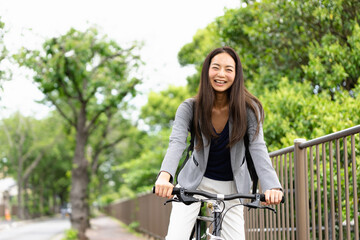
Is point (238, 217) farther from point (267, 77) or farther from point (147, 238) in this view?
point (147, 238)

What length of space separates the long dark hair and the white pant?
10.9 inches

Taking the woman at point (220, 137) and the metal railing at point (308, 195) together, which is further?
the metal railing at point (308, 195)

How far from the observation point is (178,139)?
2717 mm

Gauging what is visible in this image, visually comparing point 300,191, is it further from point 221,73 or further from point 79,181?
point 79,181

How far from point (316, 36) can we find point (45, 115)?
35.3 meters

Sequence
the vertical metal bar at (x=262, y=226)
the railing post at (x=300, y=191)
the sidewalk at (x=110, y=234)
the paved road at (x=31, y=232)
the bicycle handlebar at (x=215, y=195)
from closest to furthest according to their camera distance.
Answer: the bicycle handlebar at (x=215, y=195)
the railing post at (x=300, y=191)
the vertical metal bar at (x=262, y=226)
the sidewalk at (x=110, y=234)
the paved road at (x=31, y=232)

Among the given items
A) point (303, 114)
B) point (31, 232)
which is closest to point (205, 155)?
point (303, 114)

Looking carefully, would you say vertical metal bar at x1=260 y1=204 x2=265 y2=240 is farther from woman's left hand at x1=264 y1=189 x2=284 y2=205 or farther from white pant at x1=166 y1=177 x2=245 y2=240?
woman's left hand at x1=264 y1=189 x2=284 y2=205

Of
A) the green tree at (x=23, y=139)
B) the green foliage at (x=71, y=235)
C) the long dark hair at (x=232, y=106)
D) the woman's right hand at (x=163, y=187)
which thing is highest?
the green tree at (x=23, y=139)

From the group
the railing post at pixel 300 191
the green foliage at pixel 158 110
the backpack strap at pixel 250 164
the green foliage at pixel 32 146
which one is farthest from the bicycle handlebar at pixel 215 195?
the green foliage at pixel 32 146

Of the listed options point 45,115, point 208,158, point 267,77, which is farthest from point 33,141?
point 208,158

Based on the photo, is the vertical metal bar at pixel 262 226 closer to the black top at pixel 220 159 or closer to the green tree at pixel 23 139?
the black top at pixel 220 159

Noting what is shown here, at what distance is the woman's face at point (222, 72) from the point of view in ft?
9.51

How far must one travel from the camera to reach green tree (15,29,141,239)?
610 inches
